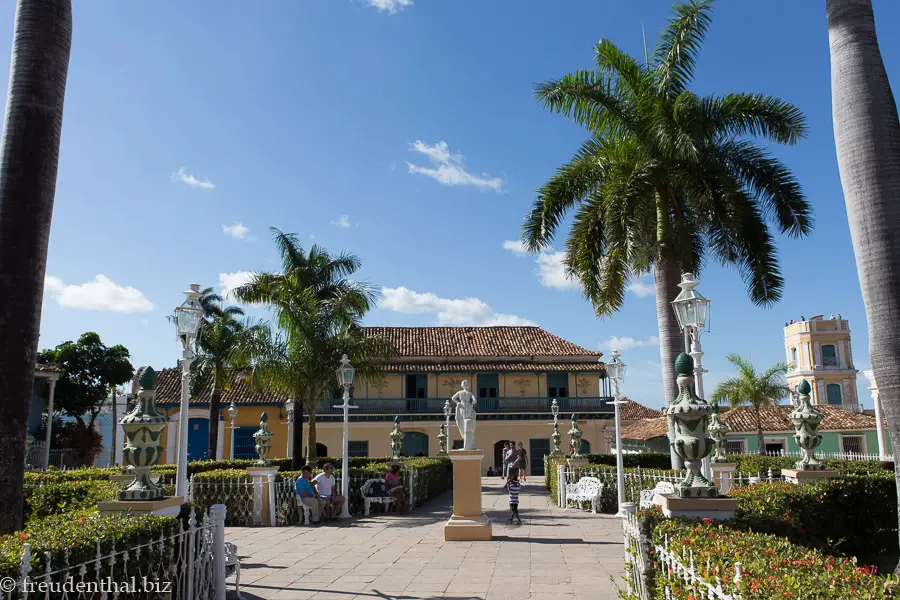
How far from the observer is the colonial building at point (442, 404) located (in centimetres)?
3428

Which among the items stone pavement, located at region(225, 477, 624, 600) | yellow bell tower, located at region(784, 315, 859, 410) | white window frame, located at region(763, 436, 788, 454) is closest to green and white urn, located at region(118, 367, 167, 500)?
stone pavement, located at region(225, 477, 624, 600)

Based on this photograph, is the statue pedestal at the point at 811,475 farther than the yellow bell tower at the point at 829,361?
No

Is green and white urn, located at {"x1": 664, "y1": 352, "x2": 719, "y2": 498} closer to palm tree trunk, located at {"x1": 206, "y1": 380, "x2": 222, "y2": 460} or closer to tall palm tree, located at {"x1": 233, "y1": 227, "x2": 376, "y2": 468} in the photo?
tall palm tree, located at {"x1": 233, "y1": 227, "x2": 376, "y2": 468}

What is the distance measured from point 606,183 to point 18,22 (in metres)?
10.6

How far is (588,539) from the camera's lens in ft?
35.4

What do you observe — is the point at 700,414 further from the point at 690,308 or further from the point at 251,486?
the point at 251,486

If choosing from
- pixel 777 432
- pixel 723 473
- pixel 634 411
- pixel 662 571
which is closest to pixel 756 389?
pixel 777 432

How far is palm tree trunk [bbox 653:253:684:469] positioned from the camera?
41.3 feet

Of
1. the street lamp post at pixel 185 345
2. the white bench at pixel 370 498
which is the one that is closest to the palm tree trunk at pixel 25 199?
the street lamp post at pixel 185 345

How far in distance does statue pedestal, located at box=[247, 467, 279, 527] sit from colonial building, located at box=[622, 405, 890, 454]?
2576cm

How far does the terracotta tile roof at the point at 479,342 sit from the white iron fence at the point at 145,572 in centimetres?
2885

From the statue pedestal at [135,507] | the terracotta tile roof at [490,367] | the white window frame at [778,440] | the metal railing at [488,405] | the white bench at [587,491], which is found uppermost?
the terracotta tile roof at [490,367]

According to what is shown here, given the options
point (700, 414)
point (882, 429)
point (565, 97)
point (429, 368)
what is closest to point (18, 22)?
point (700, 414)

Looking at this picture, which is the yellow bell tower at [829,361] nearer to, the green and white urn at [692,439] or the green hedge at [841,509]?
the green hedge at [841,509]
